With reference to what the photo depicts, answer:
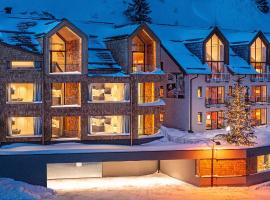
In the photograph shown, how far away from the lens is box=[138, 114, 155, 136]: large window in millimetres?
40156

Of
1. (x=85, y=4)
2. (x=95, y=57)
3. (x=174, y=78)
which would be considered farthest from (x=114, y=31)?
(x=85, y=4)

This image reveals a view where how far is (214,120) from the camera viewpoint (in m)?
45.9

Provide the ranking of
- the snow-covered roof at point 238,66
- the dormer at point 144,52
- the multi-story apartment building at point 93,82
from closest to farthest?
the multi-story apartment building at point 93,82
the dormer at point 144,52
the snow-covered roof at point 238,66

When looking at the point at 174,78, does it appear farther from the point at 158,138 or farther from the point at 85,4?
the point at 85,4

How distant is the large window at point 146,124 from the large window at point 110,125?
4.46 ft

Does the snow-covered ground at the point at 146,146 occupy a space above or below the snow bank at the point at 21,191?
above

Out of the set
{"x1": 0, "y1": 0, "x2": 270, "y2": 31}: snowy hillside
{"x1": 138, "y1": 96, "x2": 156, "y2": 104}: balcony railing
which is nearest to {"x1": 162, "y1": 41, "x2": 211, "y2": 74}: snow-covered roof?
{"x1": 138, "y1": 96, "x2": 156, "y2": 104}: balcony railing

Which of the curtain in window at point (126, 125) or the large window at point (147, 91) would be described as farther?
the large window at point (147, 91)

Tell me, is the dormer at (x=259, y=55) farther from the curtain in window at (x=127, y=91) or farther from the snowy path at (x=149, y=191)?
the curtain in window at (x=127, y=91)

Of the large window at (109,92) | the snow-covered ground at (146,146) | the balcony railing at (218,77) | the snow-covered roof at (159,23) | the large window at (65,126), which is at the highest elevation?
the snow-covered roof at (159,23)

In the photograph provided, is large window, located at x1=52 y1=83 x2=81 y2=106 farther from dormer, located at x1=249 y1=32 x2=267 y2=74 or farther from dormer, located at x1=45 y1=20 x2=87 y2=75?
dormer, located at x1=249 y1=32 x2=267 y2=74

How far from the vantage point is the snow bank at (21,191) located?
31547mm

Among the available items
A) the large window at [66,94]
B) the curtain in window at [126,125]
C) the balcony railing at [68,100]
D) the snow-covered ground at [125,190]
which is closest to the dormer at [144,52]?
the curtain in window at [126,125]

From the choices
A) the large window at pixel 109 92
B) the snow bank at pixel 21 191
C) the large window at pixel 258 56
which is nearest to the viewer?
the snow bank at pixel 21 191
